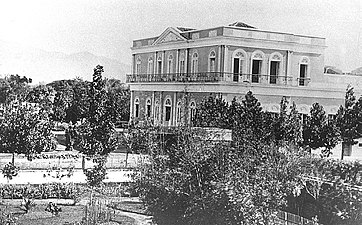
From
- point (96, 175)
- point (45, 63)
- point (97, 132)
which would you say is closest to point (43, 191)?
point (96, 175)

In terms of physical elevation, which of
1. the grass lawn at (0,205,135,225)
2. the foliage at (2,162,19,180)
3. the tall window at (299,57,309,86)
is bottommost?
the grass lawn at (0,205,135,225)

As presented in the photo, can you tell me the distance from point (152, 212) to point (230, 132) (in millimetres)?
5353

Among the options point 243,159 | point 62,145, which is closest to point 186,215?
point 243,159

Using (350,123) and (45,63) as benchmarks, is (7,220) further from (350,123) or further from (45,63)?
(45,63)

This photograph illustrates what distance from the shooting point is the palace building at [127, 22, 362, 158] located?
29.3m

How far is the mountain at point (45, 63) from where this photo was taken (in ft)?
123

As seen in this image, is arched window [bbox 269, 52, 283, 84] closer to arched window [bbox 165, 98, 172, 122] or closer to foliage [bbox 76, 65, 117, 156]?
arched window [bbox 165, 98, 172, 122]

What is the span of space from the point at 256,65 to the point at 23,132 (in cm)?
1286

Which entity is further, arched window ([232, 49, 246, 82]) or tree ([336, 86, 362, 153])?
arched window ([232, 49, 246, 82])

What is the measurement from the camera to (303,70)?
31438 mm

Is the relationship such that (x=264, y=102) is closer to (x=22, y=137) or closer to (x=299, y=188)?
(x=22, y=137)

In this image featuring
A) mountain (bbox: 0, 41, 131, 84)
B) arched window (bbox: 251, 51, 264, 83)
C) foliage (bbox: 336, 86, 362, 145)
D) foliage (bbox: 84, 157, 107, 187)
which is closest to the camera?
foliage (bbox: 84, 157, 107, 187)

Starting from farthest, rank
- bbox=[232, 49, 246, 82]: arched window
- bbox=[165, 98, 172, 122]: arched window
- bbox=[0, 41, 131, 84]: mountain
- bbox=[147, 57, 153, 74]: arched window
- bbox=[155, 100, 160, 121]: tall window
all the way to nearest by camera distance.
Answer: bbox=[0, 41, 131, 84]: mountain, bbox=[147, 57, 153, 74]: arched window, bbox=[155, 100, 160, 121]: tall window, bbox=[165, 98, 172, 122]: arched window, bbox=[232, 49, 246, 82]: arched window

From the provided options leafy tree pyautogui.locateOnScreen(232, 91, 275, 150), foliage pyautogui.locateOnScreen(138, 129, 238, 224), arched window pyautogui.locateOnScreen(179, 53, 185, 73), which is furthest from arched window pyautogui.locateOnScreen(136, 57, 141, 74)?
foliage pyautogui.locateOnScreen(138, 129, 238, 224)
